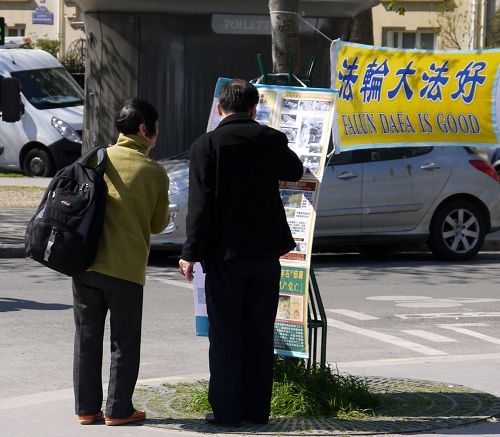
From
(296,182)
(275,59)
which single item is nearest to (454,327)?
(275,59)

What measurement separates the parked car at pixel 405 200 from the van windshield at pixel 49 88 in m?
13.5

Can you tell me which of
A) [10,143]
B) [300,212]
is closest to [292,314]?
[300,212]

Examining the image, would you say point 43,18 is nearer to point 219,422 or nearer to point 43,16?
point 43,16

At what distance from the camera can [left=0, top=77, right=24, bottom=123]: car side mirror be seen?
54.9 ft

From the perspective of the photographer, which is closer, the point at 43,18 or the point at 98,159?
the point at 98,159

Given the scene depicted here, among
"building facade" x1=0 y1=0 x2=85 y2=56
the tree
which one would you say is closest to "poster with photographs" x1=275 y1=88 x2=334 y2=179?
the tree

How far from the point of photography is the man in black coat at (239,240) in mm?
6418

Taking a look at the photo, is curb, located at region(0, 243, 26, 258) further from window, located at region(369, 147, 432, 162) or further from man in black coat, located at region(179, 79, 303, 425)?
man in black coat, located at region(179, 79, 303, 425)

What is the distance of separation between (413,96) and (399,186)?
7.78 metres

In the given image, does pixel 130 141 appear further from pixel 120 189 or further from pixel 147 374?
pixel 147 374

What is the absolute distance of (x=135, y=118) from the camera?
21.9 feet

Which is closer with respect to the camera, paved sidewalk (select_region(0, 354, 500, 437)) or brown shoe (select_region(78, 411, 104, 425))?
paved sidewalk (select_region(0, 354, 500, 437))

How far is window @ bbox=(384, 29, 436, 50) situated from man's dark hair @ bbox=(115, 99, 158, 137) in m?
33.0

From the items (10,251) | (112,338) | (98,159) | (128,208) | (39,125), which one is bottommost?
(10,251)
